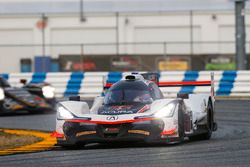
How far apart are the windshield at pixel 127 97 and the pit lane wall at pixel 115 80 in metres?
12.7

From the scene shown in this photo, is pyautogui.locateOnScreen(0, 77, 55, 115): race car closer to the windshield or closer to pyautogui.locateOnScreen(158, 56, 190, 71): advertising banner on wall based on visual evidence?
the windshield

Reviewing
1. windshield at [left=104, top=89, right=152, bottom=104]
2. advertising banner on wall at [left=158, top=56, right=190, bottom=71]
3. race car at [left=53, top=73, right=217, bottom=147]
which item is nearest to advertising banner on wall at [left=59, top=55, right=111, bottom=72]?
advertising banner on wall at [left=158, top=56, right=190, bottom=71]

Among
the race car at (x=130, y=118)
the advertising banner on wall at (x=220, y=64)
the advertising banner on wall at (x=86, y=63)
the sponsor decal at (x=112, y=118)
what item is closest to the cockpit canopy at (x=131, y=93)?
the race car at (x=130, y=118)

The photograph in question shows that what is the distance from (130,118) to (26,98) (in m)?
9.32

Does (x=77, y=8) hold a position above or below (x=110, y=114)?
above

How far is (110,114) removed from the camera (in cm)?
1403

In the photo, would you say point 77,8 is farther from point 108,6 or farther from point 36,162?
point 36,162


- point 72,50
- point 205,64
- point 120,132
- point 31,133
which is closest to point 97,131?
point 120,132

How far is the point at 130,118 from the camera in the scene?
13.7 m

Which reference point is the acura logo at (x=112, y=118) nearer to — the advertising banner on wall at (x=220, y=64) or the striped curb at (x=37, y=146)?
the striped curb at (x=37, y=146)

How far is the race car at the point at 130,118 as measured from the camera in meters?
13.7

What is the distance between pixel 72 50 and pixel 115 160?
120 ft

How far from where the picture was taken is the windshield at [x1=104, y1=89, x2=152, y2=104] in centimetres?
1462

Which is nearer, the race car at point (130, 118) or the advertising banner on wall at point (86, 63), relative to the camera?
the race car at point (130, 118)
